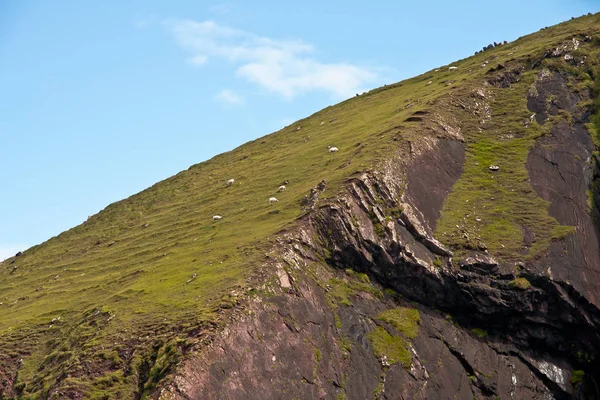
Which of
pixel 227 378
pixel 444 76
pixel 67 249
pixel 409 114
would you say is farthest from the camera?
pixel 444 76

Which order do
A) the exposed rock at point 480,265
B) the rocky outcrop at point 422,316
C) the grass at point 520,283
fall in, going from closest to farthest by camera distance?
the rocky outcrop at point 422,316
the grass at point 520,283
the exposed rock at point 480,265

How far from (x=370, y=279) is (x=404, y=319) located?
386cm

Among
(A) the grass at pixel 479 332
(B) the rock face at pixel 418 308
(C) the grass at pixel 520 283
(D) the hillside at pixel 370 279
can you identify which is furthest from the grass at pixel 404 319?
(C) the grass at pixel 520 283

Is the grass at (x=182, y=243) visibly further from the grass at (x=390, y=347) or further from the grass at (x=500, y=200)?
the grass at (x=390, y=347)

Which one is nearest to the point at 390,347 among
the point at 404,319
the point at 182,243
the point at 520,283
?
the point at 404,319

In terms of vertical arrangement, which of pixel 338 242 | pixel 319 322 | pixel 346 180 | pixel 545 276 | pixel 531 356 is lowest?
pixel 531 356

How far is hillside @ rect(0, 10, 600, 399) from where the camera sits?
44.1m

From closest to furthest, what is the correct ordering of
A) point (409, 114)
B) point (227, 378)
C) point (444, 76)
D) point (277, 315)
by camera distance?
point (227, 378), point (277, 315), point (409, 114), point (444, 76)

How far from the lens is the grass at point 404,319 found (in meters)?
50.2

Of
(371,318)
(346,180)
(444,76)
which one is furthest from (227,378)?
(444,76)

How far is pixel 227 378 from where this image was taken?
40844 millimetres

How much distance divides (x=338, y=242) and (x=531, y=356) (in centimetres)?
1563

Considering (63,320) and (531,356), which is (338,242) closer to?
(531,356)

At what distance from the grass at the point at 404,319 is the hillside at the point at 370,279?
19 centimetres
